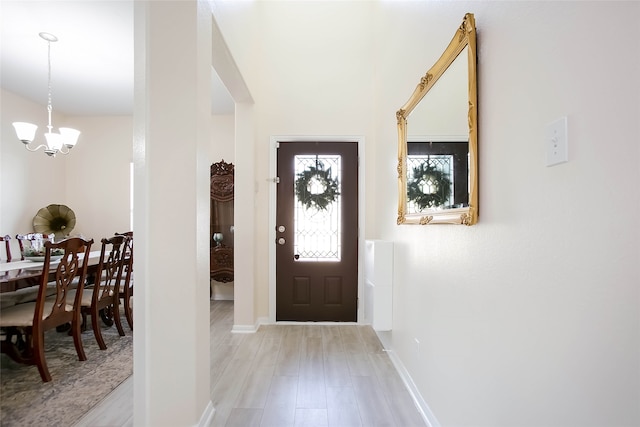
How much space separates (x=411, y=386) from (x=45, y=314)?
2758 mm

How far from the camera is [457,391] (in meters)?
1.57

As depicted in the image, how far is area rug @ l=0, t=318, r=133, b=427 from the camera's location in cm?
201

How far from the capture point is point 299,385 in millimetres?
2400

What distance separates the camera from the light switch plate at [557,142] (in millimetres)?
884

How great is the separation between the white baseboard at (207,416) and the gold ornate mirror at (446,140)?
5.40 feet

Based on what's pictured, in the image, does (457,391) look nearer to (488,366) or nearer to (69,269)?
(488,366)

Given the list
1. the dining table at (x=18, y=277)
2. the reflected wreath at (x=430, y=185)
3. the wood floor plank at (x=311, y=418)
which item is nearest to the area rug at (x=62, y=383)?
the dining table at (x=18, y=277)

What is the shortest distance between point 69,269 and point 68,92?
3.26 m

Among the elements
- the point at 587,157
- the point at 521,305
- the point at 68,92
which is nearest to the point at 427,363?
the point at 521,305

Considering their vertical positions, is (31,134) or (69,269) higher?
(31,134)

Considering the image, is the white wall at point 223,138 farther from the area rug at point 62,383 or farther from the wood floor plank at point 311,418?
the wood floor plank at point 311,418

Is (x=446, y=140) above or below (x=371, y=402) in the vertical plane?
above

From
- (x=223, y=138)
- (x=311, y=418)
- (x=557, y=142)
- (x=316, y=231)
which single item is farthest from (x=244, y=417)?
(x=223, y=138)

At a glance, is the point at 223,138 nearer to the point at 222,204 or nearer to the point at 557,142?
the point at 222,204
